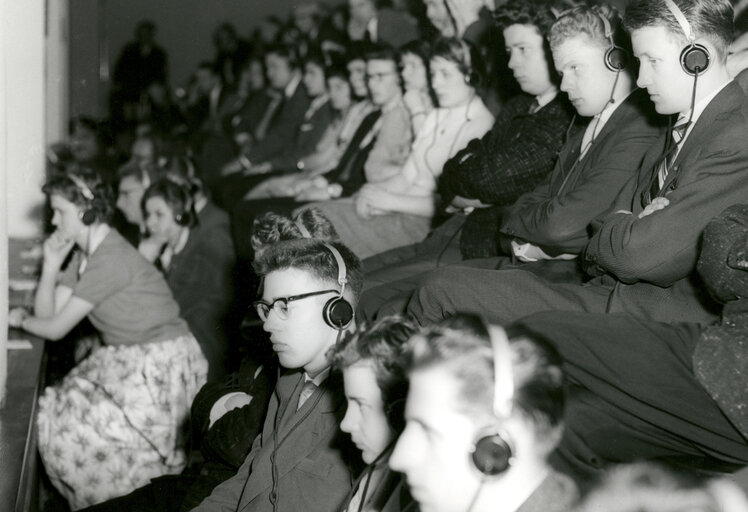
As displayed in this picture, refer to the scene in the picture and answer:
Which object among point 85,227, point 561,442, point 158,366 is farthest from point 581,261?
point 85,227

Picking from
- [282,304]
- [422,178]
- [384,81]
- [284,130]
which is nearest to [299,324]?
[282,304]

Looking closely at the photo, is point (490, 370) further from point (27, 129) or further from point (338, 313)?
point (27, 129)

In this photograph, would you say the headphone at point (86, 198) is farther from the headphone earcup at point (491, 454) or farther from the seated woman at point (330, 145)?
the headphone earcup at point (491, 454)

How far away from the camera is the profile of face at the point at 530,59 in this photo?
2887 mm

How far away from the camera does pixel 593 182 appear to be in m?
2.32

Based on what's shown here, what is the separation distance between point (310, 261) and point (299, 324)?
0.15 metres

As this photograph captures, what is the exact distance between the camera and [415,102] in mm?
4113

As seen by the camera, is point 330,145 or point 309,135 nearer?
point 330,145

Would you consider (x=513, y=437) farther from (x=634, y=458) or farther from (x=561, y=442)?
(x=634, y=458)

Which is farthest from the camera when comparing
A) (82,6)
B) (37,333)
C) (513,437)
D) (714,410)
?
(82,6)

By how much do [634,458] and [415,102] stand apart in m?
2.87

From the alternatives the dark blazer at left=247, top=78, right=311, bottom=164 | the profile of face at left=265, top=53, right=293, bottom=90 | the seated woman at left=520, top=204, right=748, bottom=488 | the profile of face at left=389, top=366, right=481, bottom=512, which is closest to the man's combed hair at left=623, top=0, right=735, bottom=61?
the seated woman at left=520, top=204, right=748, bottom=488

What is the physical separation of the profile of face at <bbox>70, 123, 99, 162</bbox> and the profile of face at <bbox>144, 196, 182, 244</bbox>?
6.42 feet

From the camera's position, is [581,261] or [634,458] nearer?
[634,458]
